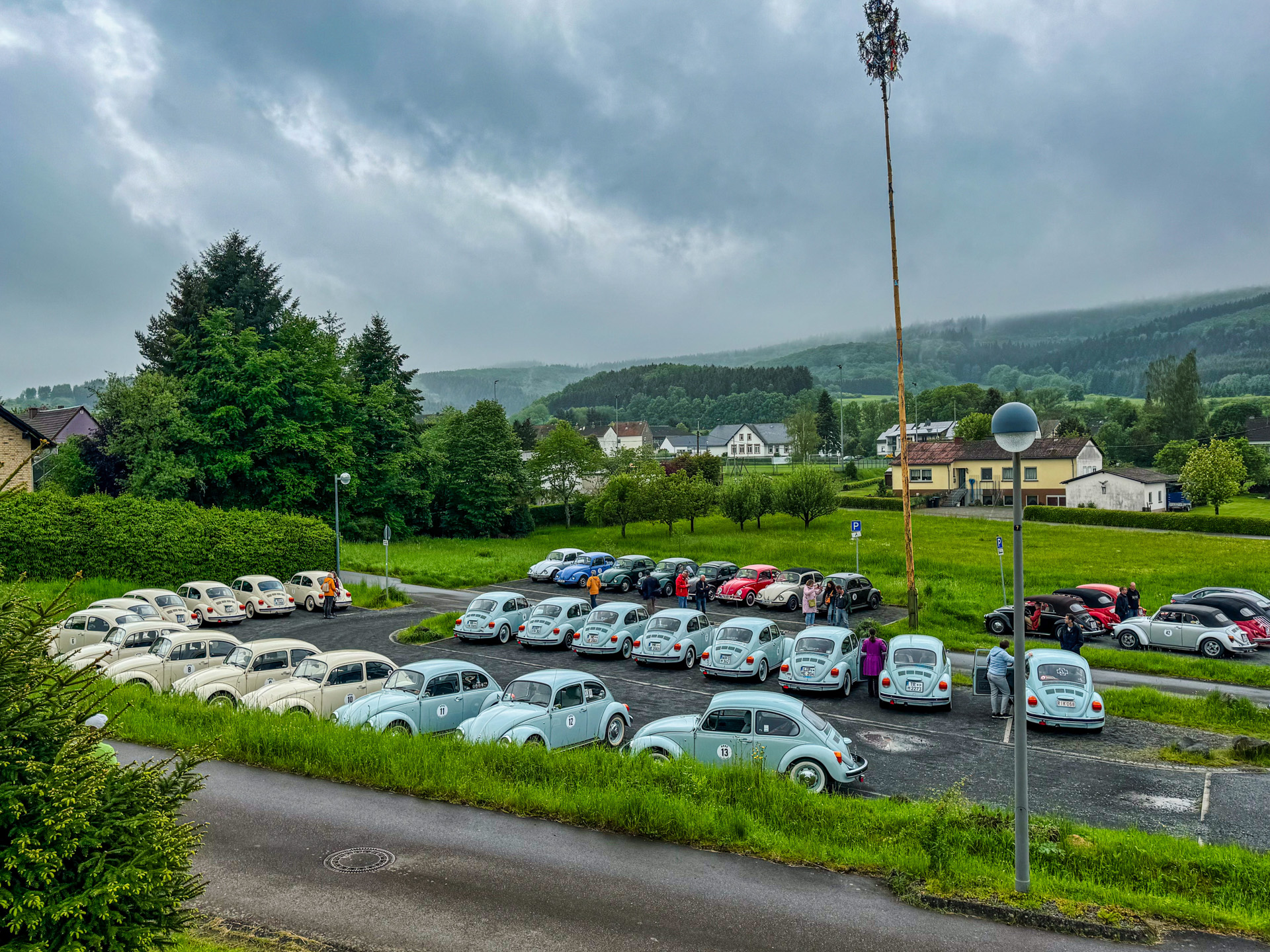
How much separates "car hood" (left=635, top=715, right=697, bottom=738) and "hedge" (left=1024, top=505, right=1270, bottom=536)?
186 feet

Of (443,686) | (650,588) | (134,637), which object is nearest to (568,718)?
(443,686)

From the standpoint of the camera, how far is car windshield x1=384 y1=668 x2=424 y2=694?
1598 cm

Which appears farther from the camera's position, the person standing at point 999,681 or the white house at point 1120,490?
the white house at point 1120,490

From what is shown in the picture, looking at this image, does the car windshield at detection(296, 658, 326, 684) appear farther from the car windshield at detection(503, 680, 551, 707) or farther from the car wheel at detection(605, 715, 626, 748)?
the car wheel at detection(605, 715, 626, 748)

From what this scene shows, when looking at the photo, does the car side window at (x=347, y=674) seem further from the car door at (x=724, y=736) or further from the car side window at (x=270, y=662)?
the car door at (x=724, y=736)

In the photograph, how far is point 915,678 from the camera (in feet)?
63.6

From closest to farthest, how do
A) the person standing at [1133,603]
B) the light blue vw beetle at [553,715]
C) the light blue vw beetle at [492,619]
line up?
the light blue vw beetle at [553,715] < the light blue vw beetle at [492,619] < the person standing at [1133,603]

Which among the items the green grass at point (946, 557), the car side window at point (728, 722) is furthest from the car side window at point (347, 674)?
the green grass at point (946, 557)

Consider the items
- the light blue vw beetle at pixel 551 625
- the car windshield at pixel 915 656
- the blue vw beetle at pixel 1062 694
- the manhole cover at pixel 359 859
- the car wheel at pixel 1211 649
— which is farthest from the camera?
the light blue vw beetle at pixel 551 625

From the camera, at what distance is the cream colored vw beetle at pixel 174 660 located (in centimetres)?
1900

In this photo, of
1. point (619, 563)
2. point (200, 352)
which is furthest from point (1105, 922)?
point (200, 352)

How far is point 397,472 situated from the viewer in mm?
64000

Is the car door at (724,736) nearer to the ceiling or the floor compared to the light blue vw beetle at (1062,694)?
nearer to the ceiling

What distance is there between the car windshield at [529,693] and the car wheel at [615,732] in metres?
1.55
